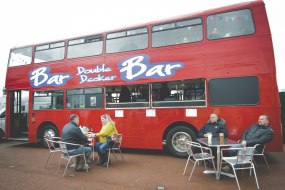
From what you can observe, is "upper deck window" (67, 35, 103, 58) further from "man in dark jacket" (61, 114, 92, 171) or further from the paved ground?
the paved ground

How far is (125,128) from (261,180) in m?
4.31

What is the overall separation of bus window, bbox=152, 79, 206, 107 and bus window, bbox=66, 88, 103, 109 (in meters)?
2.10

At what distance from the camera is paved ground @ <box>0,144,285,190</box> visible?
4742 millimetres

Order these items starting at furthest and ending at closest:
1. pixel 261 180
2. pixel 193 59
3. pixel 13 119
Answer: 1. pixel 13 119
2. pixel 193 59
3. pixel 261 180

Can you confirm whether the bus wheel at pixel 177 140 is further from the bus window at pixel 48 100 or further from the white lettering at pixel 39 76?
the white lettering at pixel 39 76

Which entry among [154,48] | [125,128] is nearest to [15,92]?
[125,128]

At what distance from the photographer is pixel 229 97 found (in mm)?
6613

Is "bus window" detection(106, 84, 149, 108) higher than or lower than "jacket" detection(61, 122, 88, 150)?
higher

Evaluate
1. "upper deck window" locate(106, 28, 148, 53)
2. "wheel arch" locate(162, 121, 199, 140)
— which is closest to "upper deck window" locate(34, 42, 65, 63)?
"upper deck window" locate(106, 28, 148, 53)

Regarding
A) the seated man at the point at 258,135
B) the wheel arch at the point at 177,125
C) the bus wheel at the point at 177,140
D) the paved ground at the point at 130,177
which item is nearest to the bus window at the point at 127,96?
the wheel arch at the point at 177,125

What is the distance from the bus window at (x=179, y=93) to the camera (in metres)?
7.00

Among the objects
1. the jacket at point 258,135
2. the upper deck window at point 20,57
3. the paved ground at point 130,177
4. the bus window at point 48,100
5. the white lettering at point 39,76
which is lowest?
the paved ground at point 130,177

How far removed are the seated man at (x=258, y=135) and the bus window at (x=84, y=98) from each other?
4.74m

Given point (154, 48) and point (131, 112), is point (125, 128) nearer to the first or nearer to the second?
point (131, 112)
